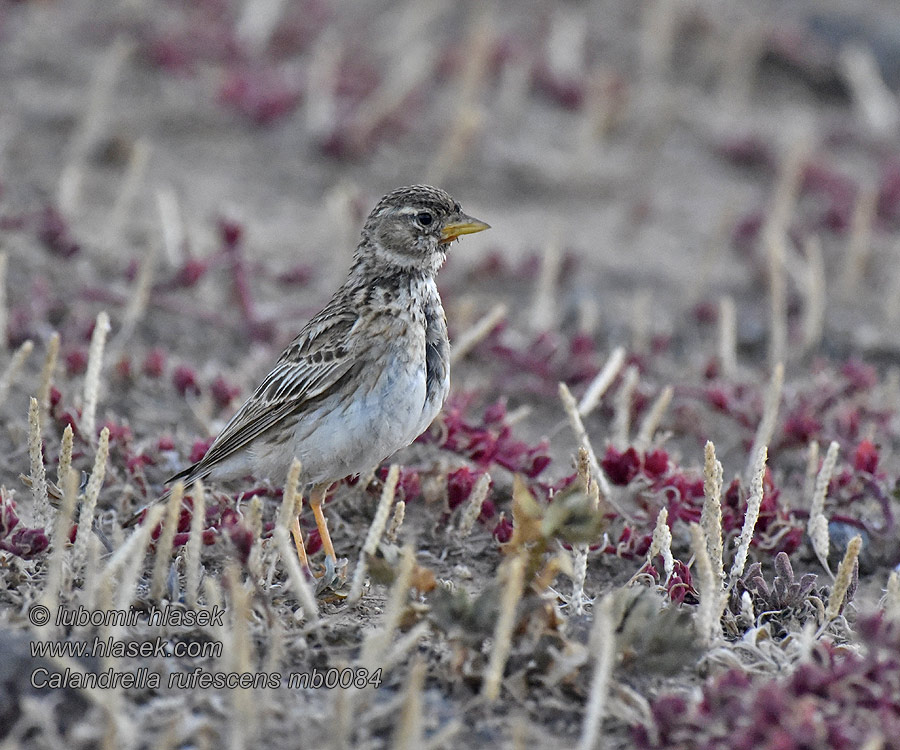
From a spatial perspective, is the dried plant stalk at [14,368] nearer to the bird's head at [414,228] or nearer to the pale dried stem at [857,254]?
the bird's head at [414,228]

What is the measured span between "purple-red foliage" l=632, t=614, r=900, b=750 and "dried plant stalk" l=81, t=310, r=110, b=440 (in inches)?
122

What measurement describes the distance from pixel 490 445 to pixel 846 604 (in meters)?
1.88

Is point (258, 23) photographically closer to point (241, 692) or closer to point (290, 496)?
point (290, 496)

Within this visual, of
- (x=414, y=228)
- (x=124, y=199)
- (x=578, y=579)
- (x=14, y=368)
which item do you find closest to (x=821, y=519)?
(x=578, y=579)

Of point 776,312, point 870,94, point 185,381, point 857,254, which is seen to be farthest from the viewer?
point 870,94

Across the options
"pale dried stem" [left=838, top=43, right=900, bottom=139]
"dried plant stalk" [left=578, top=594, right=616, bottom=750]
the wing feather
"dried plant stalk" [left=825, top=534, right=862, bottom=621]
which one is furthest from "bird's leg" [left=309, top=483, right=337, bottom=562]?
"pale dried stem" [left=838, top=43, right=900, bottom=139]

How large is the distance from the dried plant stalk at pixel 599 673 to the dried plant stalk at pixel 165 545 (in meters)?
1.59

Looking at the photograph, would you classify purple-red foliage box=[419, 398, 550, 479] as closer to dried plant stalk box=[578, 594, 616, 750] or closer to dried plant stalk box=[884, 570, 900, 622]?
dried plant stalk box=[578, 594, 616, 750]

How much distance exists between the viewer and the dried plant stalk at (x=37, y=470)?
500cm

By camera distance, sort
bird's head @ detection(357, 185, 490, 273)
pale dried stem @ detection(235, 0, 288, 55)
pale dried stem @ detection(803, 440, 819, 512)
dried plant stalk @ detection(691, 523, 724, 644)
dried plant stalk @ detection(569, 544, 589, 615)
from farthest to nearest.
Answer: pale dried stem @ detection(235, 0, 288, 55) → bird's head @ detection(357, 185, 490, 273) → pale dried stem @ detection(803, 440, 819, 512) → dried plant stalk @ detection(569, 544, 589, 615) → dried plant stalk @ detection(691, 523, 724, 644)

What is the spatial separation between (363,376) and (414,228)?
1008mm

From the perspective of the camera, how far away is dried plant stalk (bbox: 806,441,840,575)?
5.36 metres

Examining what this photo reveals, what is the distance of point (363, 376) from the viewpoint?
556cm

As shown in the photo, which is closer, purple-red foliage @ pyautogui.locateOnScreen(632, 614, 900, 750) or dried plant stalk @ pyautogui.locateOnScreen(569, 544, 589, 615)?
purple-red foliage @ pyautogui.locateOnScreen(632, 614, 900, 750)
